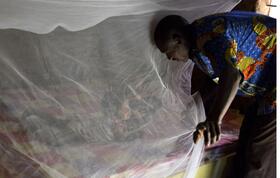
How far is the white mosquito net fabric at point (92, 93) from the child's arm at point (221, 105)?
0.86 feet

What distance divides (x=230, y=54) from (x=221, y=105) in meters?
0.15

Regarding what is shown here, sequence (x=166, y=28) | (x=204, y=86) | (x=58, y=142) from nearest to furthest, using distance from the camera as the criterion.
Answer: (x=58, y=142) < (x=166, y=28) < (x=204, y=86)

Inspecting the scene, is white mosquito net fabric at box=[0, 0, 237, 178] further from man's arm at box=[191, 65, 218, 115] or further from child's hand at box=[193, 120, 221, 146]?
child's hand at box=[193, 120, 221, 146]

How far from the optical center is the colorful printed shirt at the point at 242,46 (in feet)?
3.54

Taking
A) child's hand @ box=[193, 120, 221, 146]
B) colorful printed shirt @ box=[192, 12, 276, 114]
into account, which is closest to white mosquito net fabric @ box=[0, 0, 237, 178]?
colorful printed shirt @ box=[192, 12, 276, 114]

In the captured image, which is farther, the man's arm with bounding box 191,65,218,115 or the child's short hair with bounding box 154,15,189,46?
the man's arm with bounding box 191,65,218,115

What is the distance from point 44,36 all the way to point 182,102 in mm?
682

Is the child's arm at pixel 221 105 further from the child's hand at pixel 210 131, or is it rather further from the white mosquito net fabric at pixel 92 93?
the white mosquito net fabric at pixel 92 93

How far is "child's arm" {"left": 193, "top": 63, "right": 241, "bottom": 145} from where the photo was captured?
39.7 inches

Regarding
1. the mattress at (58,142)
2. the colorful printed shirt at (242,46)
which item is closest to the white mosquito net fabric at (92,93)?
the mattress at (58,142)

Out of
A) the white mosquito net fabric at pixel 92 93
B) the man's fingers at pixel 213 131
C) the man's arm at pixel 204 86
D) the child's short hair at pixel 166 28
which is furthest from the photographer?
the man's arm at pixel 204 86

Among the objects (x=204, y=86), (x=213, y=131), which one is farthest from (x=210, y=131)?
(x=204, y=86)

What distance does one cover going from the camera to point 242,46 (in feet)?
3.91

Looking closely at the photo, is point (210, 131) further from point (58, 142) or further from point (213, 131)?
point (58, 142)
